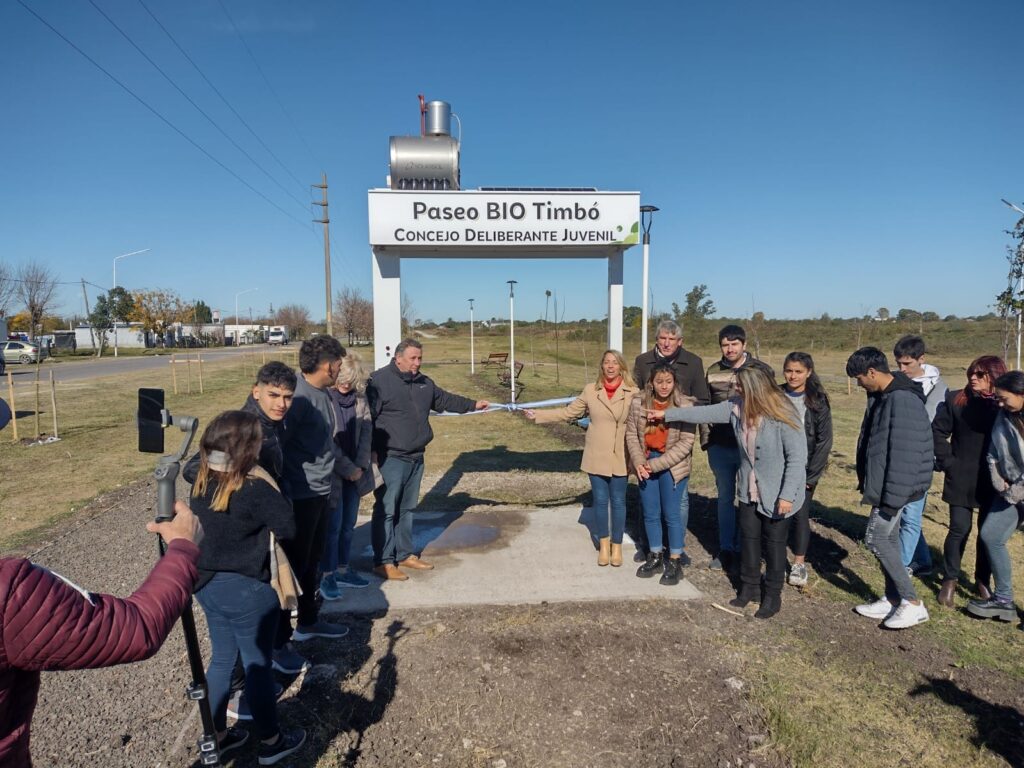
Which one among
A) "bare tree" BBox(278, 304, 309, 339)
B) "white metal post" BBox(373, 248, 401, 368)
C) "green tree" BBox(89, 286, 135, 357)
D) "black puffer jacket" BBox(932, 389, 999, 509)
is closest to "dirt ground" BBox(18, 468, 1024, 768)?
"black puffer jacket" BBox(932, 389, 999, 509)

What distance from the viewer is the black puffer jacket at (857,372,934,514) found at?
13.3ft

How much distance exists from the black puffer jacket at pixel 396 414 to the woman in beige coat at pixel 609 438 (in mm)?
1322

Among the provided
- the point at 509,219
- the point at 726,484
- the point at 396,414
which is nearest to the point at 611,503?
the point at 726,484

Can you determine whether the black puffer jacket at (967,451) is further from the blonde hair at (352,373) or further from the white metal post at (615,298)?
the blonde hair at (352,373)

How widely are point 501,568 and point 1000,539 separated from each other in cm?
365

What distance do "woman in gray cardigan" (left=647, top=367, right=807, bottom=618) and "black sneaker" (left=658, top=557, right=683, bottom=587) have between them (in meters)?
0.62

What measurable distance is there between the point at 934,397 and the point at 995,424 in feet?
2.70

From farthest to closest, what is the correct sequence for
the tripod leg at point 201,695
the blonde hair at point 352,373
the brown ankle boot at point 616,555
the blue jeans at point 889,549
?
the brown ankle boot at point 616,555, the blonde hair at point 352,373, the blue jeans at point 889,549, the tripod leg at point 201,695

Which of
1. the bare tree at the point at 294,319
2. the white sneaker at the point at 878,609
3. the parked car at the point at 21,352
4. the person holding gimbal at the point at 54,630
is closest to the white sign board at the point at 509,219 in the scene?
the white sneaker at the point at 878,609

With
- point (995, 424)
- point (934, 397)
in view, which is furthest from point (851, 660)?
point (934, 397)

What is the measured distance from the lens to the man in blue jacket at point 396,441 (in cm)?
487

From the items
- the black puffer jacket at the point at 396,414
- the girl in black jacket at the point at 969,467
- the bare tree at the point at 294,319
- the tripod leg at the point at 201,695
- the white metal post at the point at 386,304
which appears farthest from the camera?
the bare tree at the point at 294,319

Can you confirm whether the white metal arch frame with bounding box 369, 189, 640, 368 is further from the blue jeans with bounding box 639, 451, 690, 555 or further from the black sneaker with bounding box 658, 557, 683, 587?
the black sneaker with bounding box 658, 557, 683, 587

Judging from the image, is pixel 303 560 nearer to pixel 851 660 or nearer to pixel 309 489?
pixel 309 489
